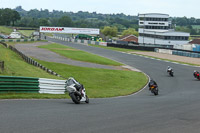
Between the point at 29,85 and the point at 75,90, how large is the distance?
406 centimetres

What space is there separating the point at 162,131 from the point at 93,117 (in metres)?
2.85

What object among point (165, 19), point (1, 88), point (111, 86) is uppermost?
point (165, 19)

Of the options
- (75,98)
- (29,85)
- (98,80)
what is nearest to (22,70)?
(98,80)

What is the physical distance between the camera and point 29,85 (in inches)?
721

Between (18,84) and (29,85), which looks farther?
(29,85)

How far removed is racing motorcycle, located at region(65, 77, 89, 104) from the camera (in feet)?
50.2

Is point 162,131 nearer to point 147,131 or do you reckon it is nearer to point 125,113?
point 147,131

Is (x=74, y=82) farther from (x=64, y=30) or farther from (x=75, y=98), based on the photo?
(x=64, y=30)

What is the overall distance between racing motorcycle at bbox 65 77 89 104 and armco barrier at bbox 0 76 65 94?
3.51 metres

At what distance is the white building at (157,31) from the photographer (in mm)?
122438

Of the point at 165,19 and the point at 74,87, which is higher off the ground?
the point at 165,19

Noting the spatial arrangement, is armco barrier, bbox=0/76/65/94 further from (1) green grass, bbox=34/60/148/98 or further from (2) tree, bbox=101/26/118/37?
(2) tree, bbox=101/26/118/37

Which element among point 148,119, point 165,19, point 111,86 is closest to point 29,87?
point 148,119

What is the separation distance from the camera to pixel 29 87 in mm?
18297
